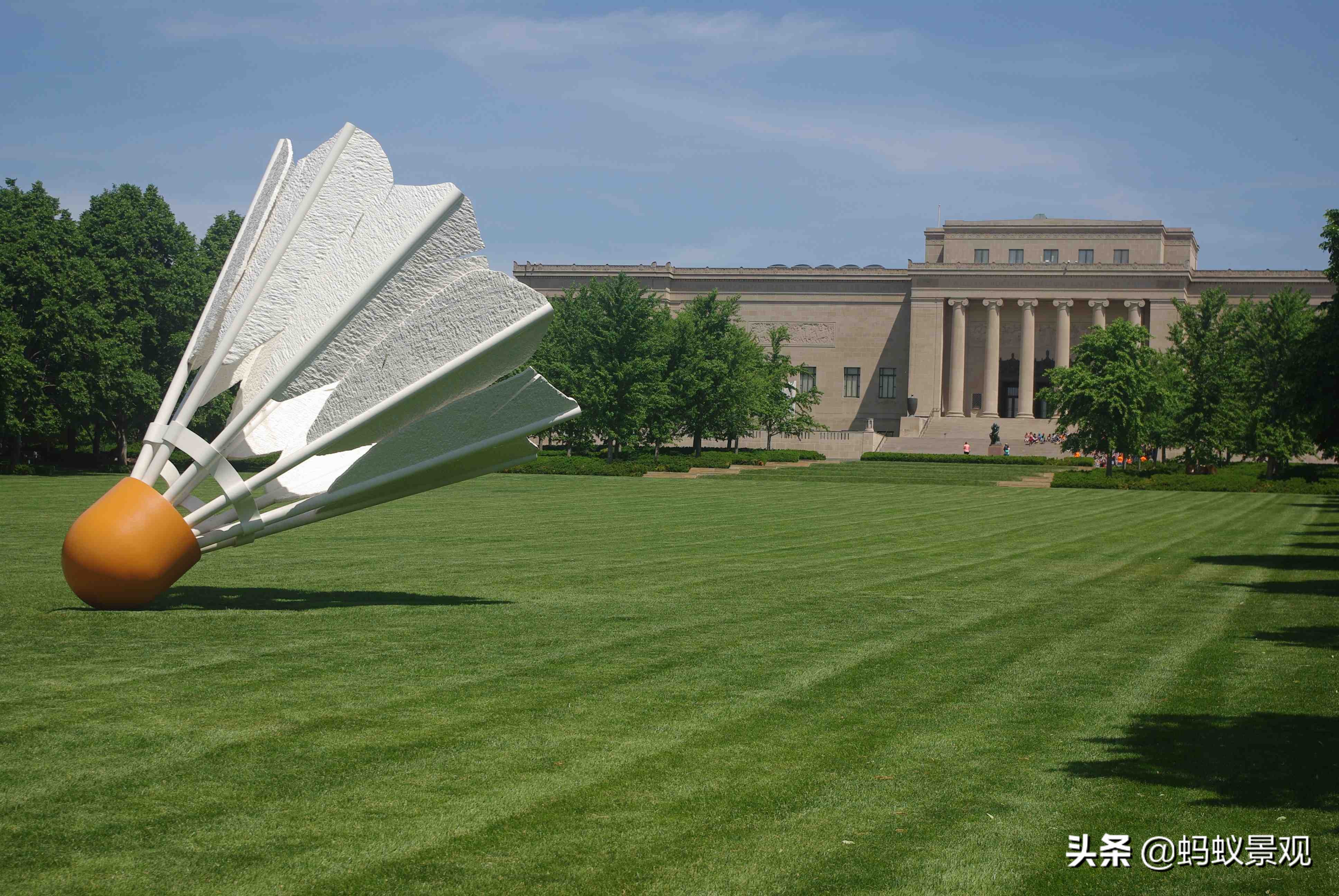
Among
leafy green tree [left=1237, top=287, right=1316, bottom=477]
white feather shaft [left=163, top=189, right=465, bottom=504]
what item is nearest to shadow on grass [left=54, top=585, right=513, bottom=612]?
white feather shaft [left=163, top=189, right=465, bottom=504]

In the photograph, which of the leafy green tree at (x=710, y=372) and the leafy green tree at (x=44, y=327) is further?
the leafy green tree at (x=710, y=372)

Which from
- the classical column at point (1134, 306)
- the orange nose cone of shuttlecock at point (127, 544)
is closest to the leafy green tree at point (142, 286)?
the orange nose cone of shuttlecock at point (127, 544)

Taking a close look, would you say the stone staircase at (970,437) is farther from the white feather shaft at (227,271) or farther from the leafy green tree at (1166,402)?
the white feather shaft at (227,271)

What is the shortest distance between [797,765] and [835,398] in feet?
251

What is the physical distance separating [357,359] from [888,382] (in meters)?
74.0

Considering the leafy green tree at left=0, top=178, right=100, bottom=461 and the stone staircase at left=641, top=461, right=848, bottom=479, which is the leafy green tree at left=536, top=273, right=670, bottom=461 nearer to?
the stone staircase at left=641, top=461, right=848, bottom=479

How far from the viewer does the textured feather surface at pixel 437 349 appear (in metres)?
9.46

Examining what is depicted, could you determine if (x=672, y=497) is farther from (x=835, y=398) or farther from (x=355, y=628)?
(x=835, y=398)

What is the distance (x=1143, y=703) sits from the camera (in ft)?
24.9

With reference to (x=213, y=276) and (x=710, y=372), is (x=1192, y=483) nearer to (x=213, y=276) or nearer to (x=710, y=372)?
(x=710, y=372)

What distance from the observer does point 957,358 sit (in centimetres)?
7762

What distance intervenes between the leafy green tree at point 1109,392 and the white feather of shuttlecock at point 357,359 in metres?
37.6

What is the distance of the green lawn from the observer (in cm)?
462

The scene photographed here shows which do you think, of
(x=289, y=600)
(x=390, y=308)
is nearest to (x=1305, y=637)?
(x=390, y=308)
